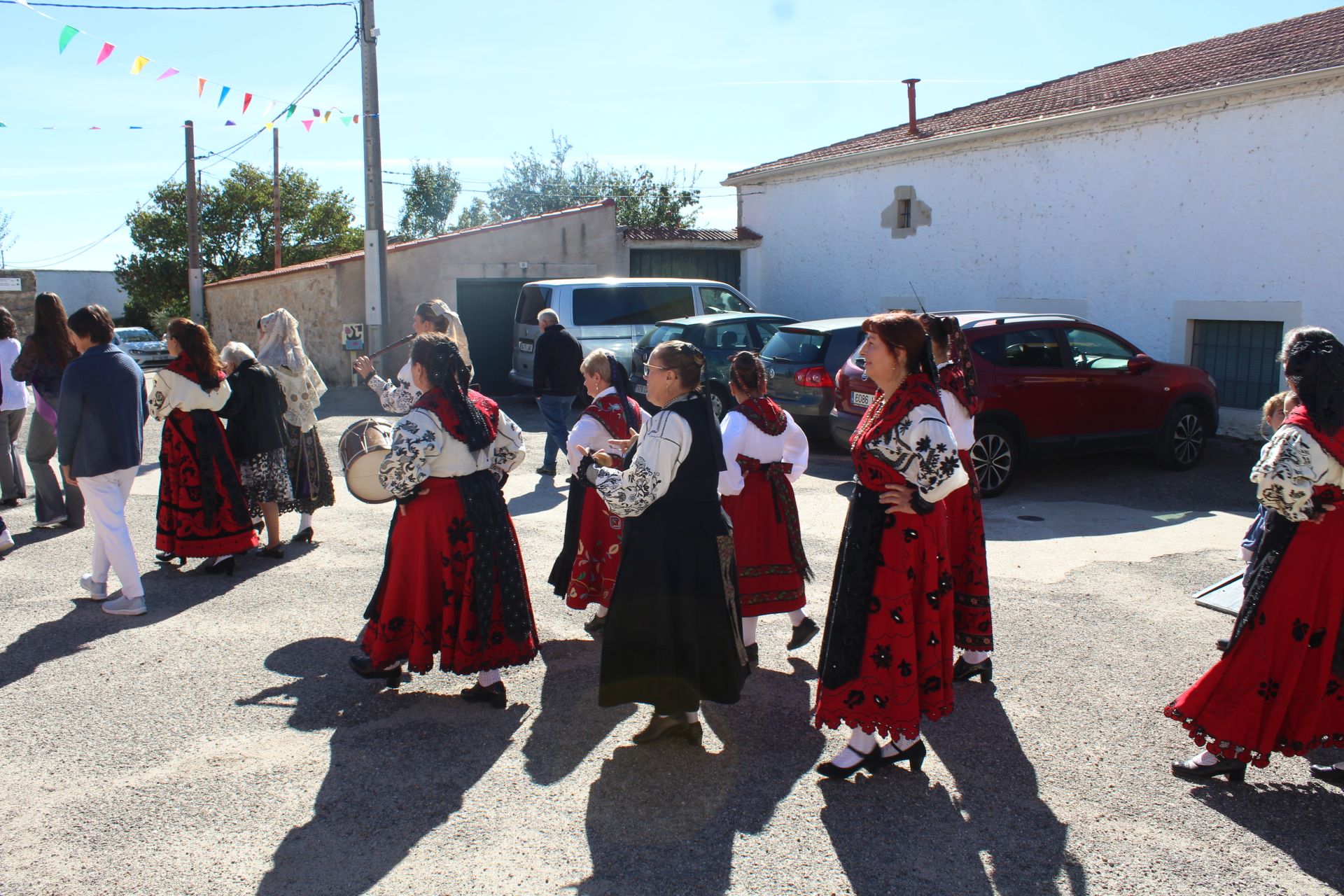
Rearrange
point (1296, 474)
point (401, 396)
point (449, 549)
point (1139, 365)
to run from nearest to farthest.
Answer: point (1296, 474), point (449, 549), point (401, 396), point (1139, 365)

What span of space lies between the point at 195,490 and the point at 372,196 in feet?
32.6

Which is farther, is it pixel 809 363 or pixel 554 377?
pixel 809 363

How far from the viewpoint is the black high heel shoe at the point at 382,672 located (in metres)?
4.55

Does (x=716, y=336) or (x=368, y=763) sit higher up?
(x=716, y=336)

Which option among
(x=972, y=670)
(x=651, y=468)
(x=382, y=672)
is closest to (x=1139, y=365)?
(x=972, y=670)

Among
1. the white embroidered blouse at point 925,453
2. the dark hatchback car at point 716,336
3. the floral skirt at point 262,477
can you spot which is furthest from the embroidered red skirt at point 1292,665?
the dark hatchback car at point 716,336

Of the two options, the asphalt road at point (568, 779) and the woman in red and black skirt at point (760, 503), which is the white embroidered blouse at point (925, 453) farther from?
the woman in red and black skirt at point (760, 503)

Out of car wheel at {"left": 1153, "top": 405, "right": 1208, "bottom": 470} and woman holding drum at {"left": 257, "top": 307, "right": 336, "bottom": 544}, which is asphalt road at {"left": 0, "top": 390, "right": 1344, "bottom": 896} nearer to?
woman holding drum at {"left": 257, "top": 307, "right": 336, "bottom": 544}

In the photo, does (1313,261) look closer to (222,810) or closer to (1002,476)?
(1002,476)

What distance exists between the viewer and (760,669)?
4969mm

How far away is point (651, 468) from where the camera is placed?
3721 millimetres

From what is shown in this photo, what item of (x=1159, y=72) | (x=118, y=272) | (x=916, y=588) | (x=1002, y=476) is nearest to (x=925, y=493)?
(x=916, y=588)

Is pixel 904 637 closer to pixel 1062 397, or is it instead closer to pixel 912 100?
pixel 1062 397

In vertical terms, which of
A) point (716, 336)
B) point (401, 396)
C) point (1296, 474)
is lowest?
point (1296, 474)
